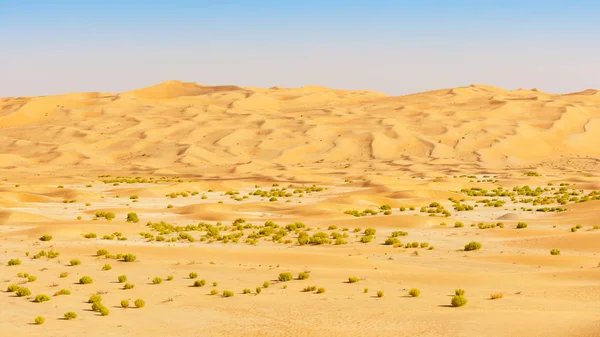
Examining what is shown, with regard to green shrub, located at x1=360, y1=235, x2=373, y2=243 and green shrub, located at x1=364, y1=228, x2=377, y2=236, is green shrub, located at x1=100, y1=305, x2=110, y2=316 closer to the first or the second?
green shrub, located at x1=360, y1=235, x2=373, y2=243

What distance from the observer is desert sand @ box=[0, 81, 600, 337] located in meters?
14.8

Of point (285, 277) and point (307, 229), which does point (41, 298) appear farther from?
point (307, 229)

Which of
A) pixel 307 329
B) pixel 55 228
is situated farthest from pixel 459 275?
pixel 55 228

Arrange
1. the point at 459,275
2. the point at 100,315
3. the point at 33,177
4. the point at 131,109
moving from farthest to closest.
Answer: the point at 131,109 → the point at 33,177 → the point at 459,275 → the point at 100,315

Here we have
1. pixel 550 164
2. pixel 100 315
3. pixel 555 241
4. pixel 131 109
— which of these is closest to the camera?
pixel 100 315

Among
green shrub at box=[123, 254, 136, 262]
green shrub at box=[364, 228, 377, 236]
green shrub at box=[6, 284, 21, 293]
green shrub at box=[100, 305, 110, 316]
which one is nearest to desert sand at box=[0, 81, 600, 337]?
green shrub at box=[100, 305, 110, 316]

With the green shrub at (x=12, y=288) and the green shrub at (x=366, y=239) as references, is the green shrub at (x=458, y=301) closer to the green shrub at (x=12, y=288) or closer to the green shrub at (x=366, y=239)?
the green shrub at (x=12, y=288)

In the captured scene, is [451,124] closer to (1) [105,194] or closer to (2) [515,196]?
(2) [515,196]

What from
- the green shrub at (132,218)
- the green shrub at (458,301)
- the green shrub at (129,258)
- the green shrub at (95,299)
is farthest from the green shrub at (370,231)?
the green shrub at (95,299)

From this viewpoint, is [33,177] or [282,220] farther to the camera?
[33,177]

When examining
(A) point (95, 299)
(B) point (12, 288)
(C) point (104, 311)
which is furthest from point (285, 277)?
(B) point (12, 288)

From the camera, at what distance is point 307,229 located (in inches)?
1194

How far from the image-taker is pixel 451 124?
101m

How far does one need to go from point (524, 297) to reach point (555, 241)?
10816 mm
